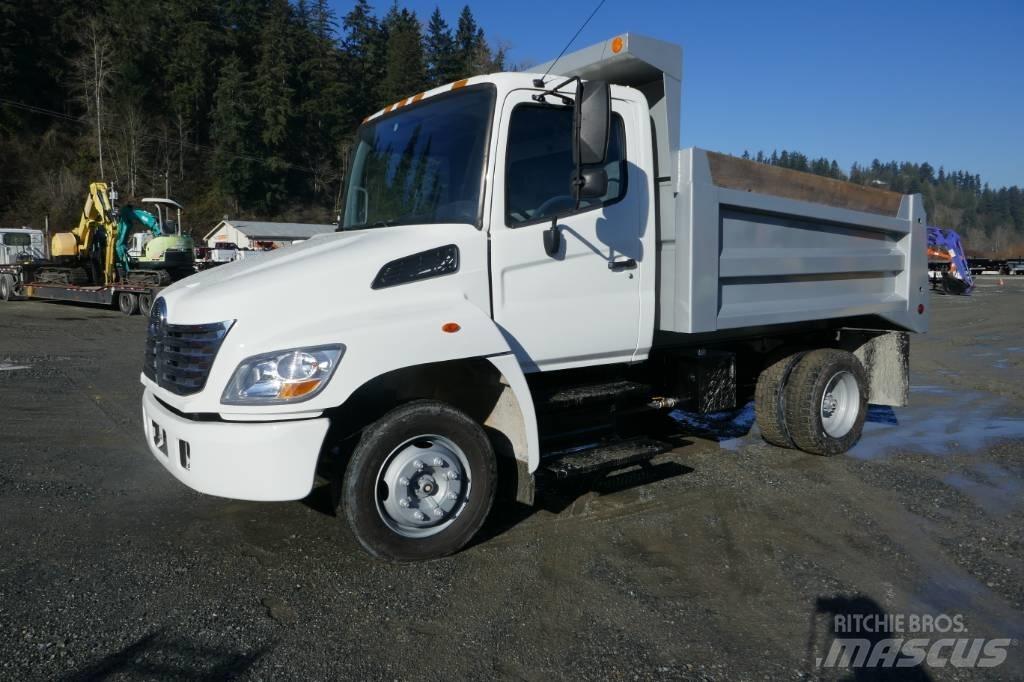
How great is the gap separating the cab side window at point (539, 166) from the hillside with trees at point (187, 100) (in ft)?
177

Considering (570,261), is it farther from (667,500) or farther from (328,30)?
(328,30)

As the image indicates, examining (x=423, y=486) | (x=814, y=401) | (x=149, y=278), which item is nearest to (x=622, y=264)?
(x=423, y=486)

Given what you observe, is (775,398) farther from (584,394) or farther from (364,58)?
(364,58)

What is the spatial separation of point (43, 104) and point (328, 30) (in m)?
25.9

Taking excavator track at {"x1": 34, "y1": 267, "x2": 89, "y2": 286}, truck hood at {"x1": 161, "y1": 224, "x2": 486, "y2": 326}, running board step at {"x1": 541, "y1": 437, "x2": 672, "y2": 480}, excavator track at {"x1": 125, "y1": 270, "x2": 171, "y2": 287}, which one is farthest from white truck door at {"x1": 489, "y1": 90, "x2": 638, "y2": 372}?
excavator track at {"x1": 34, "y1": 267, "x2": 89, "y2": 286}

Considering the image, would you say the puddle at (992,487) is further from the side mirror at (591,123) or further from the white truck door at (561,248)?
the side mirror at (591,123)

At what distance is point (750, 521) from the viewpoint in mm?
4828

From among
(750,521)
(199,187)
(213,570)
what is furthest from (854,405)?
(199,187)

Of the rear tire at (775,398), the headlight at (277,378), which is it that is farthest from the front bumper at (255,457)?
the rear tire at (775,398)

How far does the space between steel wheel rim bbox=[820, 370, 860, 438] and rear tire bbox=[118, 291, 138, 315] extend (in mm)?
19234

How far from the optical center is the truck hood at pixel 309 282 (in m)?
3.67

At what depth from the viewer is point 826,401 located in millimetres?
6539

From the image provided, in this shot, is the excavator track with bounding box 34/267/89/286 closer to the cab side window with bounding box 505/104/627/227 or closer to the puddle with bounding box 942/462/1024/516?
the cab side window with bounding box 505/104/627/227

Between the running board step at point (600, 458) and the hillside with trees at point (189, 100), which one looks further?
the hillside with trees at point (189, 100)
